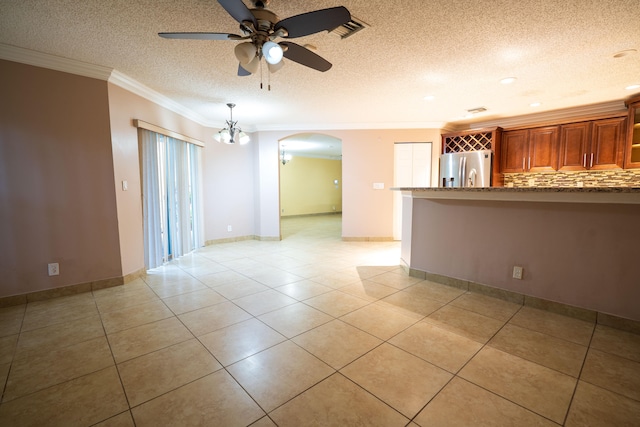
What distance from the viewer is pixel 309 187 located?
1142cm

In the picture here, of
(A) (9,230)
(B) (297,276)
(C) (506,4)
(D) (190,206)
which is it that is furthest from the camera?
(D) (190,206)

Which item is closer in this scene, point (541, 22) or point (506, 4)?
point (506, 4)

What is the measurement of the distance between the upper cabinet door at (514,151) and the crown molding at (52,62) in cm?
644

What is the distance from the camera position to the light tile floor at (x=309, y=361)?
146cm

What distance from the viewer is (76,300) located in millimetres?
2963

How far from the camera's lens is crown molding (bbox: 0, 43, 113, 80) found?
8.71ft

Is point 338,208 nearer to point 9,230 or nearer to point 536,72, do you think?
point 536,72

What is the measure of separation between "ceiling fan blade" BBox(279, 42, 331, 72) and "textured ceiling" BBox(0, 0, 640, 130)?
14.2 inches

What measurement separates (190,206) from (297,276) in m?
2.66

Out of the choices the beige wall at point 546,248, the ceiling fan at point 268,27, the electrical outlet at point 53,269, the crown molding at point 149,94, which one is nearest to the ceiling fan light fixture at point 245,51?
the ceiling fan at point 268,27

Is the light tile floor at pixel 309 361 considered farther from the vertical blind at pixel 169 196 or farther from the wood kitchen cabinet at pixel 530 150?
the wood kitchen cabinet at pixel 530 150

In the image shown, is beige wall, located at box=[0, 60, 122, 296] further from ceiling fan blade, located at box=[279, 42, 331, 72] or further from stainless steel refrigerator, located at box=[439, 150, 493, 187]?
stainless steel refrigerator, located at box=[439, 150, 493, 187]

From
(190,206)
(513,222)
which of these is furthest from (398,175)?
(190,206)

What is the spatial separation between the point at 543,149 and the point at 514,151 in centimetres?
45
